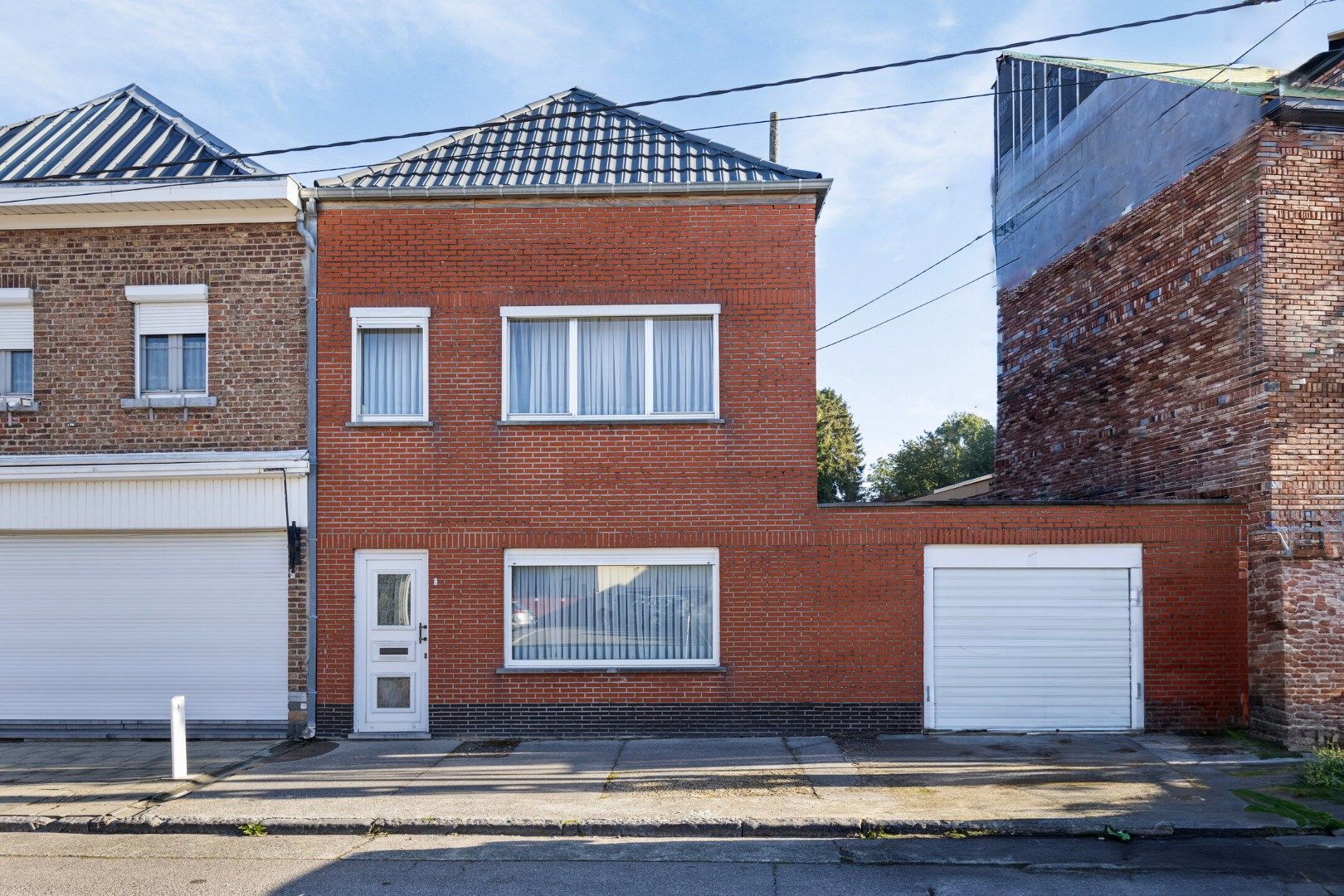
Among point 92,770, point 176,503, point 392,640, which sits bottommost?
point 92,770

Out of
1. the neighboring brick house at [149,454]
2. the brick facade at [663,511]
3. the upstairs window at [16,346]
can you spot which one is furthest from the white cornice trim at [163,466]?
the upstairs window at [16,346]

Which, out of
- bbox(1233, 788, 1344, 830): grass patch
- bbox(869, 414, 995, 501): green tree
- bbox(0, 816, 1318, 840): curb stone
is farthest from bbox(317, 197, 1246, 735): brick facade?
bbox(869, 414, 995, 501): green tree

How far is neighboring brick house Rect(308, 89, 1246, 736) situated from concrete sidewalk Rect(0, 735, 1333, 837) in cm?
63

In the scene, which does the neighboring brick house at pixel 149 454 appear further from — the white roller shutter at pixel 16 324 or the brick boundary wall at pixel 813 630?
the brick boundary wall at pixel 813 630

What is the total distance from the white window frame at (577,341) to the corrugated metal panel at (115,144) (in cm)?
345

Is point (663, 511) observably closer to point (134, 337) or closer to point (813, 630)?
→ point (813, 630)

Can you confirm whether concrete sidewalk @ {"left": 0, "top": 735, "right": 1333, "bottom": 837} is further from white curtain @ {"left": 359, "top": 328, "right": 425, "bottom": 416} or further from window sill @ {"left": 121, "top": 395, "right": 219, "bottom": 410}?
window sill @ {"left": 121, "top": 395, "right": 219, "bottom": 410}

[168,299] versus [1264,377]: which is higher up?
[168,299]

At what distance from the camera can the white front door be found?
11.8 meters

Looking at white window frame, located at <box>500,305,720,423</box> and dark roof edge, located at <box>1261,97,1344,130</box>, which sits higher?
dark roof edge, located at <box>1261,97,1344,130</box>

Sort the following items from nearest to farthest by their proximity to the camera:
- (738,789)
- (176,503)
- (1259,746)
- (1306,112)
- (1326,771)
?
(738,789), (1326,771), (1259,746), (1306,112), (176,503)

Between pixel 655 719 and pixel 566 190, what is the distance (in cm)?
615

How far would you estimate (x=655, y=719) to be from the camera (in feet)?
38.2

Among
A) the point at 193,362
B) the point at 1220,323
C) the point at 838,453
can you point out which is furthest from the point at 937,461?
the point at 193,362
